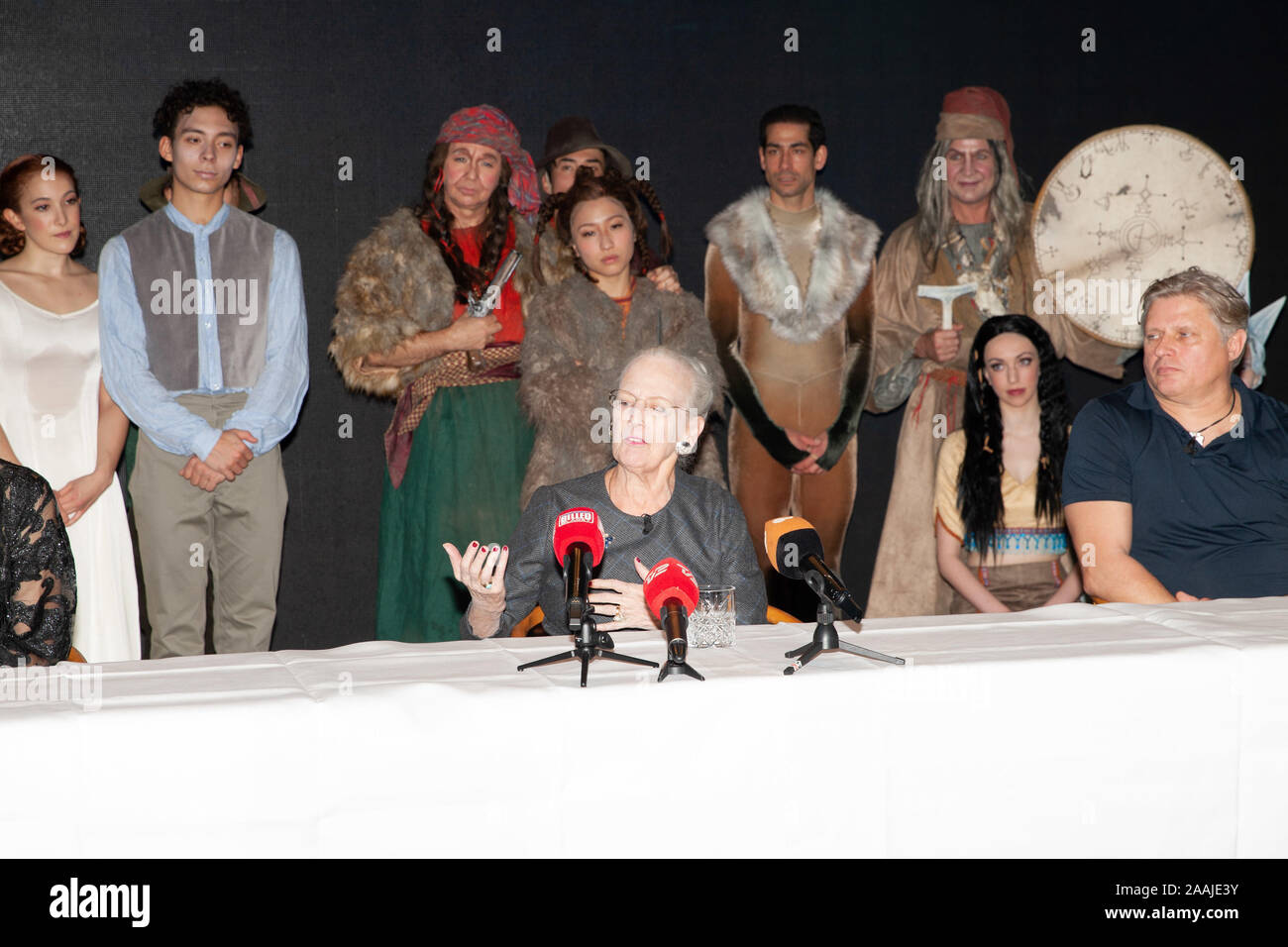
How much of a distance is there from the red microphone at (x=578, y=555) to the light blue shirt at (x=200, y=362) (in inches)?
83.8

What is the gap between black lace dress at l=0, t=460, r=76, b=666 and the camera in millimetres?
2291

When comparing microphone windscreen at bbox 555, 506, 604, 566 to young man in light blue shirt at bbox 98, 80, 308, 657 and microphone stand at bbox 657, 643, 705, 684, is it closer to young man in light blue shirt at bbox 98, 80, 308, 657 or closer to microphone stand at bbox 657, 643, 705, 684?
microphone stand at bbox 657, 643, 705, 684

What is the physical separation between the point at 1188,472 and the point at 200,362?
9.02 feet

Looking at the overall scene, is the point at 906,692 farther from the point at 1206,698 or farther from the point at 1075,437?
the point at 1075,437

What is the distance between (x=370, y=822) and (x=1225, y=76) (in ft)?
16.3

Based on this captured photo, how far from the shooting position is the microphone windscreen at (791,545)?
187cm

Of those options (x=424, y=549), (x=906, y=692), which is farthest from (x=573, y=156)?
(x=906, y=692)

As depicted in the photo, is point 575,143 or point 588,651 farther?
point 575,143

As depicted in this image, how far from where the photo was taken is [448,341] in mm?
3934

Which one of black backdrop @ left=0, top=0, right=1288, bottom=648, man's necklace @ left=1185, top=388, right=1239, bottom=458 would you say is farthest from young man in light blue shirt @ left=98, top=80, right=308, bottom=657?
man's necklace @ left=1185, top=388, right=1239, bottom=458

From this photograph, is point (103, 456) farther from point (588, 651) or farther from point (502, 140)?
point (588, 651)

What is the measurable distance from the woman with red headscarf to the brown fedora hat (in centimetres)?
18
